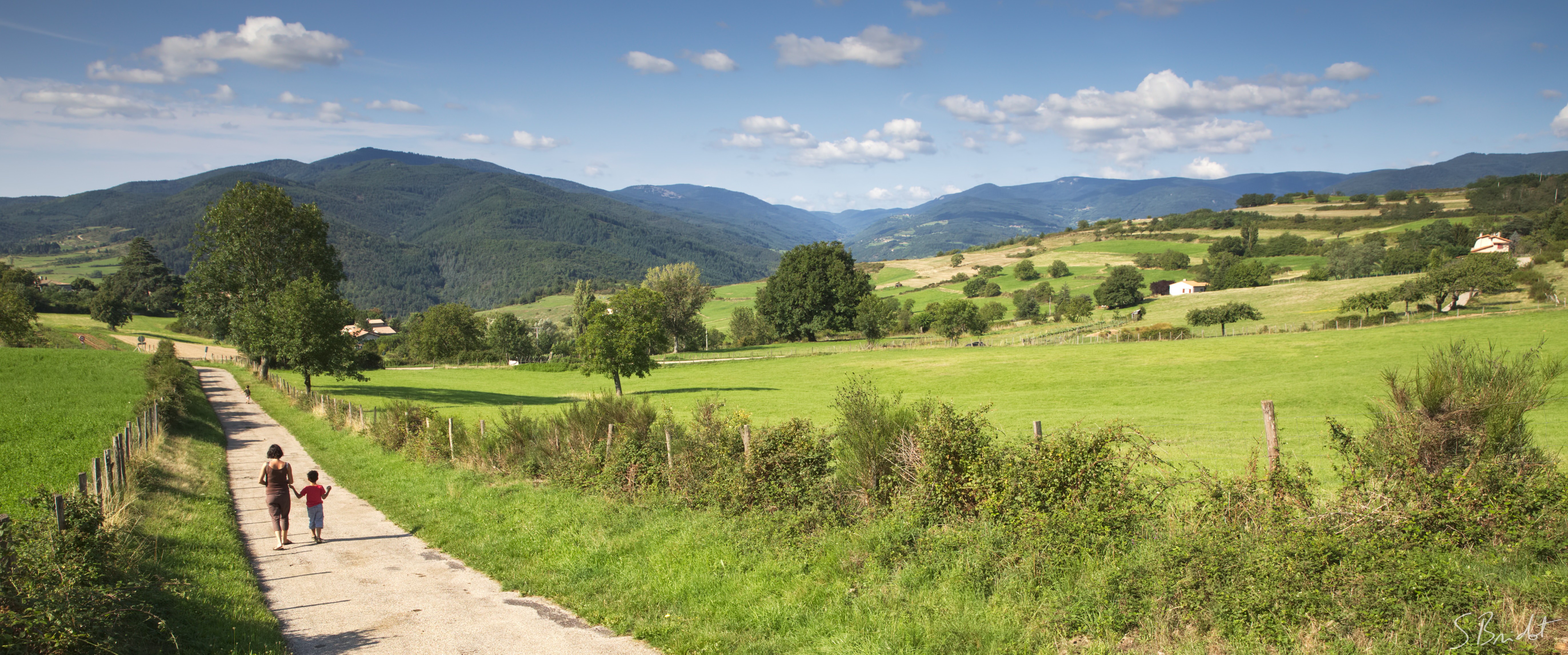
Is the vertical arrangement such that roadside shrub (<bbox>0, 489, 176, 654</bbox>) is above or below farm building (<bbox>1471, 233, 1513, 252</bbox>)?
below

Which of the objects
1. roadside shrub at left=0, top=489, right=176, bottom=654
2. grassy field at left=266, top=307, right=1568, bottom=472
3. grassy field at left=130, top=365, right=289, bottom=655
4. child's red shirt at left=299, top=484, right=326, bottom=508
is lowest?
grassy field at left=266, top=307, right=1568, bottom=472

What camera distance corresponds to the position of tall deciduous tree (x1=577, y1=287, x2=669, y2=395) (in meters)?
49.5

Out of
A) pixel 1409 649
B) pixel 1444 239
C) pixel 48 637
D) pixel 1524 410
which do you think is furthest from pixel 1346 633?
pixel 1444 239

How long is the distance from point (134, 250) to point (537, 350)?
233 ft

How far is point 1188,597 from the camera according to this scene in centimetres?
697

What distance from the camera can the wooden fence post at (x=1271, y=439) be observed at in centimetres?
815

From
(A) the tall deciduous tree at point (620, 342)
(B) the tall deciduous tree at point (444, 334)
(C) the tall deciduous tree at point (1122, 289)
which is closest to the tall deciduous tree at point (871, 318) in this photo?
(C) the tall deciduous tree at point (1122, 289)

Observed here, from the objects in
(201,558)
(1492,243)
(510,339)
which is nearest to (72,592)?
(201,558)

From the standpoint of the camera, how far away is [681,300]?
10256 centimetres

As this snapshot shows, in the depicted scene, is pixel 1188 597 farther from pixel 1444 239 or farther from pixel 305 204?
pixel 1444 239

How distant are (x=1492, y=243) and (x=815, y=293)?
106039mm

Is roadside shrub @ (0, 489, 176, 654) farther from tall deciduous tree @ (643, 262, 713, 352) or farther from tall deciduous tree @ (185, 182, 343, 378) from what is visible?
tall deciduous tree @ (643, 262, 713, 352)

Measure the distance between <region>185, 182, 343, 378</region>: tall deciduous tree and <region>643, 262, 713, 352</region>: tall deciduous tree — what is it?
47.3 m

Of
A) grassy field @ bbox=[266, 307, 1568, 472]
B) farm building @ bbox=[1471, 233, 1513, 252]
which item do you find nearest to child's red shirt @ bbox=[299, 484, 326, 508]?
grassy field @ bbox=[266, 307, 1568, 472]
